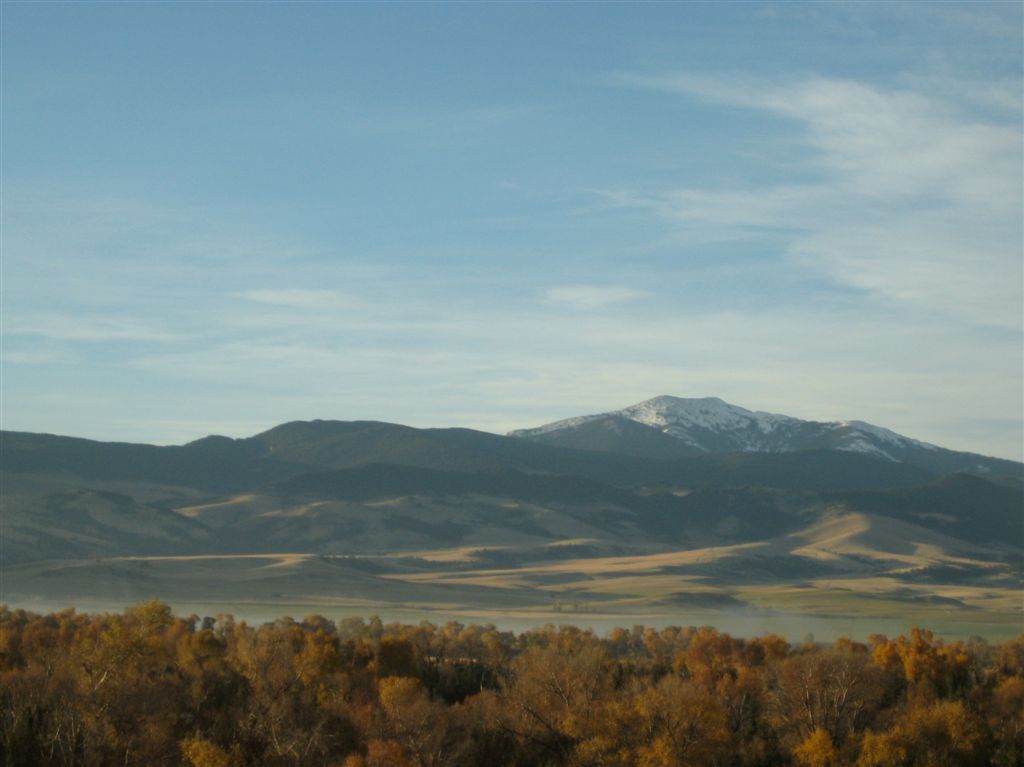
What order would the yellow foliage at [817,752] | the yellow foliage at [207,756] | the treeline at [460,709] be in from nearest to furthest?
the yellow foliage at [207,756]
the treeline at [460,709]
the yellow foliage at [817,752]

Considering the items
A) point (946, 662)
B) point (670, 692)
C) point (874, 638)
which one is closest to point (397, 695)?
point (670, 692)

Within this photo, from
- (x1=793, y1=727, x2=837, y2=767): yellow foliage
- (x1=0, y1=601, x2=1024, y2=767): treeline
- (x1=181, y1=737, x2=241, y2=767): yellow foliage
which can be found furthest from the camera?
(x1=793, y1=727, x2=837, y2=767): yellow foliage

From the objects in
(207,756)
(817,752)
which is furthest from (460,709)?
(817,752)

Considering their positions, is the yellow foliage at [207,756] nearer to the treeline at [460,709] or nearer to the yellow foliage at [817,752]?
the treeline at [460,709]

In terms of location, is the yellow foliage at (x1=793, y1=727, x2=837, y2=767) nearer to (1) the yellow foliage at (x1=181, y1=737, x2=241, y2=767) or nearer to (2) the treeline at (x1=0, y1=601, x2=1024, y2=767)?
(2) the treeline at (x1=0, y1=601, x2=1024, y2=767)

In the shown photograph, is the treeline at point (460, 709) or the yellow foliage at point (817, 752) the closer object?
the treeline at point (460, 709)

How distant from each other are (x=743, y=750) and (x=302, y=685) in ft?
71.7

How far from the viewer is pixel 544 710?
207 ft

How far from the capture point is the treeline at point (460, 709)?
55.6 metres

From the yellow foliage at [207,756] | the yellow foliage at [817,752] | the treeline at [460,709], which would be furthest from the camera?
the yellow foliage at [817,752]

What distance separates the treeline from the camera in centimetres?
5559

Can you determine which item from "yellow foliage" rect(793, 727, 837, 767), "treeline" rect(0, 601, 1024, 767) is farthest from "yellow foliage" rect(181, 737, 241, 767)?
"yellow foliage" rect(793, 727, 837, 767)

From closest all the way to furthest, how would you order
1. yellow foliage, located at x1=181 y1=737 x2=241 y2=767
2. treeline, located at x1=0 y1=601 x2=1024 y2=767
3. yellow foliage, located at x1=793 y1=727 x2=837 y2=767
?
yellow foliage, located at x1=181 y1=737 x2=241 y2=767
treeline, located at x1=0 y1=601 x2=1024 y2=767
yellow foliage, located at x1=793 y1=727 x2=837 y2=767

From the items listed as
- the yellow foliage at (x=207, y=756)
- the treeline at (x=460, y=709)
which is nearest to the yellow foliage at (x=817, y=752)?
the treeline at (x=460, y=709)
